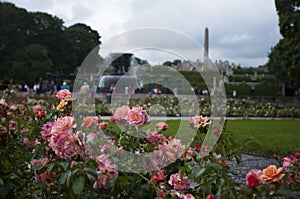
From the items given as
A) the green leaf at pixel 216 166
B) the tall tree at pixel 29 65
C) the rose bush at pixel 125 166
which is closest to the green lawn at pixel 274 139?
the rose bush at pixel 125 166

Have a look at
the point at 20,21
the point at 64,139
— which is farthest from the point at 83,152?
the point at 20,21

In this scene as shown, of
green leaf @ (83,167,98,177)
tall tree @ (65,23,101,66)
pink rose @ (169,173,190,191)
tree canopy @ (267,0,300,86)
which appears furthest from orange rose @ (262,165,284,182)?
tall tree @ (65,23,101,66)

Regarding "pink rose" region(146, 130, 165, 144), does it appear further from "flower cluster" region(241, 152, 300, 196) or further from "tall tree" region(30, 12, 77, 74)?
"tall tree" region(30, 12, 77, 74)

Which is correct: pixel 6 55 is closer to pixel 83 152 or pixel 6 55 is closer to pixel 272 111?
pixel 272 111

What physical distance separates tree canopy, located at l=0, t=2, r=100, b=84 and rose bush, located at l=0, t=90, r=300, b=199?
40469 millimetres

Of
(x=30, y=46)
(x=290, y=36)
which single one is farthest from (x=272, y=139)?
(x=30, y=46)

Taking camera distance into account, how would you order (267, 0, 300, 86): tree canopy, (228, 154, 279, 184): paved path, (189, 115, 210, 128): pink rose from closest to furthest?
1. (189, 115, 210, 128): pink rose
2. (228, 154, 279, 184): paved path
3. (267, 0, 300, 86): tree canopy

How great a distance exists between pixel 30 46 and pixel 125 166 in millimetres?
43322

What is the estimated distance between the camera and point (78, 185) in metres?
1.39

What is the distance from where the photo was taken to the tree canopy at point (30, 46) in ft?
136

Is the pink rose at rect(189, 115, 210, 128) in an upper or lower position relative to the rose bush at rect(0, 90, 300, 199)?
Result: upper

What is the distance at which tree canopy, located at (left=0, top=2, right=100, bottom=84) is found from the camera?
4159 centimetres

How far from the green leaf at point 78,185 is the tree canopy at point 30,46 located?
41.1 m

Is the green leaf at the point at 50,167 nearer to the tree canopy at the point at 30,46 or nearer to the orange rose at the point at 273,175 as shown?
the orange rose at the point at 273,175
